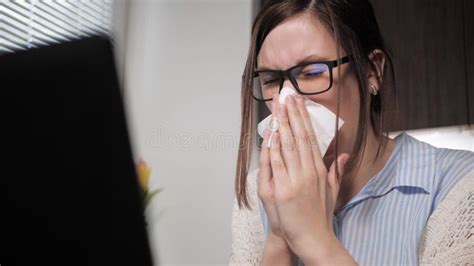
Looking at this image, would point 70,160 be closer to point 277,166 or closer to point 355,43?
point 277,166

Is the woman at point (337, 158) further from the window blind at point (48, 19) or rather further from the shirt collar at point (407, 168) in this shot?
the window blind at point (48, 19)

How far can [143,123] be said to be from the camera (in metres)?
1.01

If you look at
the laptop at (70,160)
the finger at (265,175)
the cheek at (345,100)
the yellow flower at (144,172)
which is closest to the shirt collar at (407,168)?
the cheek at (345,100)

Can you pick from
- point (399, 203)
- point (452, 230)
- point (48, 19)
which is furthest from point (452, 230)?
point (48, 19)

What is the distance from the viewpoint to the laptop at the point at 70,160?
0.18 m

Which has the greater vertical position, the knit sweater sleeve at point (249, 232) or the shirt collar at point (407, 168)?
the shirt collar at point (407, 168)

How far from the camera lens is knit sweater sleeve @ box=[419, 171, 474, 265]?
60 cm

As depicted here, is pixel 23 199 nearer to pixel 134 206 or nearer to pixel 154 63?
pixel 134 206

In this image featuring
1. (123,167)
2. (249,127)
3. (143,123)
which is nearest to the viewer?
(123,167)

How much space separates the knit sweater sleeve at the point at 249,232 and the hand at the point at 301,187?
0.41 ft

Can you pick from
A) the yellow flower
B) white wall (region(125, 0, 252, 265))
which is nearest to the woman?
white wall (region(125, 0, 252, 265))

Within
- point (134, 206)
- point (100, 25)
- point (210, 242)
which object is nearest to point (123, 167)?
point (134, 206)

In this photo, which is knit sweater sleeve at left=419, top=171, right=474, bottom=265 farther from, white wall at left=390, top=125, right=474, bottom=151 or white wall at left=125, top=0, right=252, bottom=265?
white wall at left=125, top=0, right=252, bottom=265

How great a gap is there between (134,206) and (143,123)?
2.76ft
